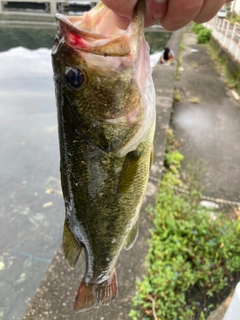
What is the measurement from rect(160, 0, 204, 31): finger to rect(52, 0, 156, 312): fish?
9cm

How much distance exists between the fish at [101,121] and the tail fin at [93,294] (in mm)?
214

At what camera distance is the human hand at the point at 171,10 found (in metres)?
0.97

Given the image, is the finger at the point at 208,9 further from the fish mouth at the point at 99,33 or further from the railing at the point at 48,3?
the railing at the point at 48,3

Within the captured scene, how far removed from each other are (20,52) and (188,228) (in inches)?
458

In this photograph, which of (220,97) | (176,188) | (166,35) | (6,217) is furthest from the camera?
(166,35)

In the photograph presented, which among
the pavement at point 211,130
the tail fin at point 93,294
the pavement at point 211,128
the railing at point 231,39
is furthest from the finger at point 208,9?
the railing at point 231,39

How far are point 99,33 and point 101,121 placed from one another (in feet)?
1.02

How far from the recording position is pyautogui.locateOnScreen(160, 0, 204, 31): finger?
0.99 metres

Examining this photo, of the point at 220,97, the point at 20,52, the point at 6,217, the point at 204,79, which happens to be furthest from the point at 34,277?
the point at 20,52

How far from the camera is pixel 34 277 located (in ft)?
11.1

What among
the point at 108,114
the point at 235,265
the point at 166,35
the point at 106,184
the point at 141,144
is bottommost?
the point at 166,35

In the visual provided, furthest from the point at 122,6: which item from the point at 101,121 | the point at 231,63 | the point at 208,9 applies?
the point at 231,63

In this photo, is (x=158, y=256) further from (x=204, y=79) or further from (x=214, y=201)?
(x=204, y=79)

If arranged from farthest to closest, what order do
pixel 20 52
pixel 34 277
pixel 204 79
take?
pixel 20 52 → pixel 204 79 → pixel 34 277
